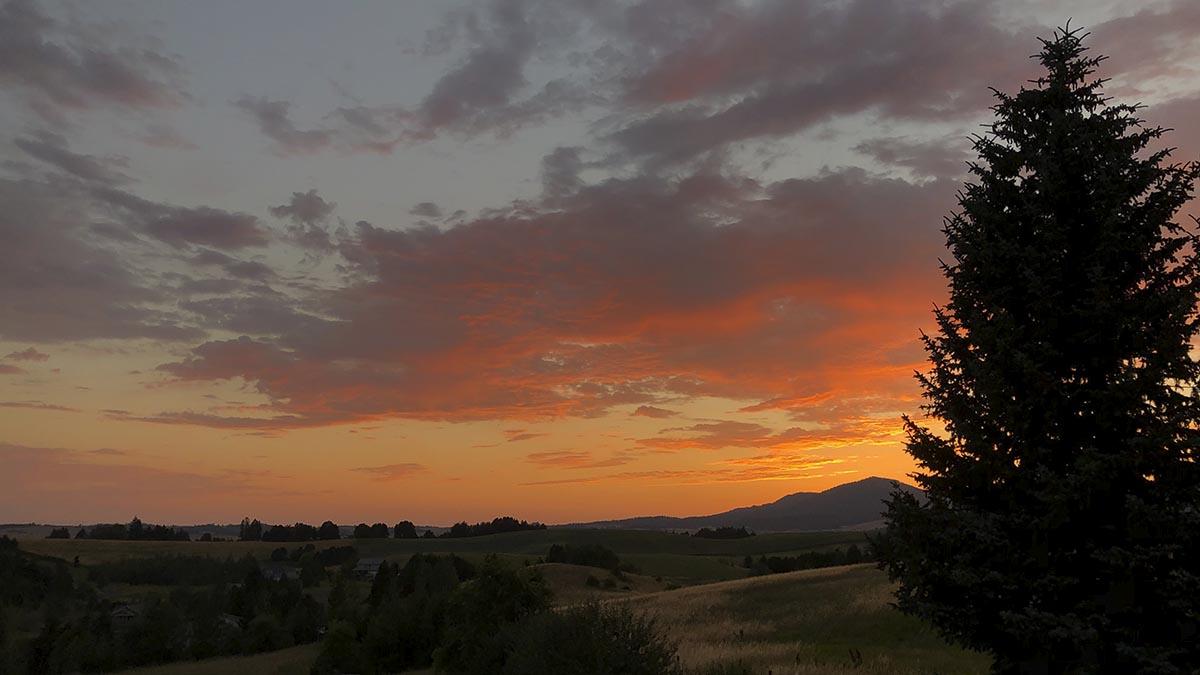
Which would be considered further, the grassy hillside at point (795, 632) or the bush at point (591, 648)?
the grassy hillside at point (795, 632)

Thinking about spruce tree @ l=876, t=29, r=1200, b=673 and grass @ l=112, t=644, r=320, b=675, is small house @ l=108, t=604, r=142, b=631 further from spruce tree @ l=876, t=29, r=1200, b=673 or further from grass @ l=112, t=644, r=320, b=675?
spruce tree @ l=876, t=29, r=1200, b=673

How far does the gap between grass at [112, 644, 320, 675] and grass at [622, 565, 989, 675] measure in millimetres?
21934

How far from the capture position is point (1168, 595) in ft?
46.1

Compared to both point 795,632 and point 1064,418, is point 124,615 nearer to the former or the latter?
point 795,632

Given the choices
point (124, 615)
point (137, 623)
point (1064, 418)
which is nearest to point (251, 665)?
point (137, 623)

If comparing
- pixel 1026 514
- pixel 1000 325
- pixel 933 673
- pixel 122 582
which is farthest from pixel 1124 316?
pixel 122 582

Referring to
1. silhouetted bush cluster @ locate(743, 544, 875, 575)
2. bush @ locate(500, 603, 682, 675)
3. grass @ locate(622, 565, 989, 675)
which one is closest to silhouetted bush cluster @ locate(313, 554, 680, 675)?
bush @ locate(500, 603, 682, 675)

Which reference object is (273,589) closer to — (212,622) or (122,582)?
(212,622)

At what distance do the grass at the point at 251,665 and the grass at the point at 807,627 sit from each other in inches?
864

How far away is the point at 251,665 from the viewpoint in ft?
209

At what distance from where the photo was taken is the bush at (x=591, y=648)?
19281mm

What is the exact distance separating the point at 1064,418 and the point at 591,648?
10575 millimetres

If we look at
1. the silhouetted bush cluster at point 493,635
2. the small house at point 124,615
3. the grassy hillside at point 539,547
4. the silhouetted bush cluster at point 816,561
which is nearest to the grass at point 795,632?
the silhouetted bush cluster at point 493,635

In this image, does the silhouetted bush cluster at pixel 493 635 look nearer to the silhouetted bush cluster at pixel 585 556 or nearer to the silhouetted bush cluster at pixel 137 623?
the silhouetted bush cluster at pixel 137 623
